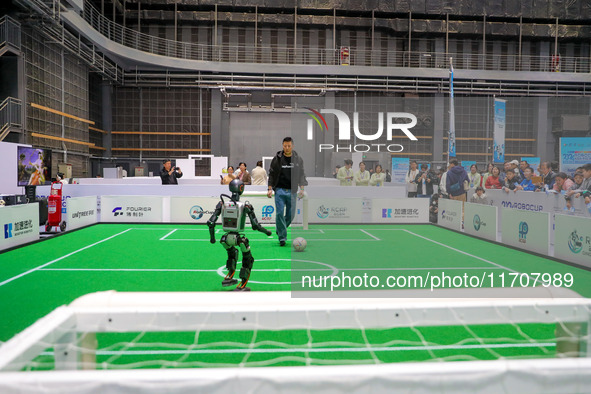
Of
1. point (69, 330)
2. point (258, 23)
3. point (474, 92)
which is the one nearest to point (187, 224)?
point (69, 330)

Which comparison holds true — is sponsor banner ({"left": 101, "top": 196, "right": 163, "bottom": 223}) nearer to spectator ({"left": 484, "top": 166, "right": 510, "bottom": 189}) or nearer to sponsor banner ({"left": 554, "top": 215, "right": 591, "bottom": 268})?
spectator ({"left": 484, "top": 166, "right": 510, "bottom": 189})

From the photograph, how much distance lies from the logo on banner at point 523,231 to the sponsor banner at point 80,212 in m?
12.0

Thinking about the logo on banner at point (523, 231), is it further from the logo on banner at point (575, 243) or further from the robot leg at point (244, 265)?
the robot leg at point (244, 265)

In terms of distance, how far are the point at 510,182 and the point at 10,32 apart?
1880 cm

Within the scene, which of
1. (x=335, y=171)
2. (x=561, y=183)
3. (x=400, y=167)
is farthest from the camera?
(x=335, y=171)

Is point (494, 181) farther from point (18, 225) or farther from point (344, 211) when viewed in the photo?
point (18, 225)

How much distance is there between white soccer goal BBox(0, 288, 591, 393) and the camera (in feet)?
4.60

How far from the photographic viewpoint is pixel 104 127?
31.2 m

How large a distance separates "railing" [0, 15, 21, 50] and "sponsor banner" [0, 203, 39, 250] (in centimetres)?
980

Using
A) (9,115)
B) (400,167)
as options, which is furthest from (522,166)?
(9,115)

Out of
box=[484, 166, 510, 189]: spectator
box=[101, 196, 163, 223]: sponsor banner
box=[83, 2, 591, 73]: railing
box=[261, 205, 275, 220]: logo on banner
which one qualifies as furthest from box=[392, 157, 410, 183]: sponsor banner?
box=[83, 2, 591, 73]: railing

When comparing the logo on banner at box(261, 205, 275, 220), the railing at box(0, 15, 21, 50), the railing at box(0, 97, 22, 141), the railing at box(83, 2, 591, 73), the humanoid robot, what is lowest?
the logo on banner at box(261, 205, 275, 220)

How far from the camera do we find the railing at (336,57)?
102 ft

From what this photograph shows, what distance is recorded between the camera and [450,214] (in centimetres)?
1452
